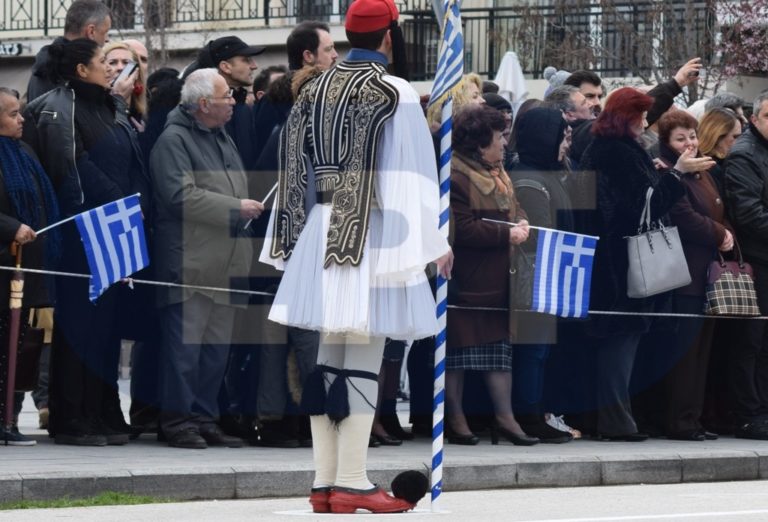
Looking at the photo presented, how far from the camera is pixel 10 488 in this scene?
9492mm

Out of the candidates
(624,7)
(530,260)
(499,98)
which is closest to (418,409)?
(530,260)

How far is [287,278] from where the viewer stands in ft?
30.3

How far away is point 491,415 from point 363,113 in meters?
4.50

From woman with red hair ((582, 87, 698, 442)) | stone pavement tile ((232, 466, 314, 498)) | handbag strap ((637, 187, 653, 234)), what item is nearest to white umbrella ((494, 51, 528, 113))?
woman with red hair ((582, 87, 698, 442))

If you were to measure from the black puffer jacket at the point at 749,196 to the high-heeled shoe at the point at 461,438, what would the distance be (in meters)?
2.62

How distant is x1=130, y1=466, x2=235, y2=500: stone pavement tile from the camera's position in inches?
393

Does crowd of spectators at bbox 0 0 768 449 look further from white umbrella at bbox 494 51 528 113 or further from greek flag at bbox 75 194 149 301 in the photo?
white umbrella at bbox 494 51 528 113

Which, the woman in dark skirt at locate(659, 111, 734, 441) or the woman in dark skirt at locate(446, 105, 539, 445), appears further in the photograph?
the woman in dark skirt at locate(659, 111, 734, 441)

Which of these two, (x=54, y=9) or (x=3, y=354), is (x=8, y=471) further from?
(x=54, y=9)

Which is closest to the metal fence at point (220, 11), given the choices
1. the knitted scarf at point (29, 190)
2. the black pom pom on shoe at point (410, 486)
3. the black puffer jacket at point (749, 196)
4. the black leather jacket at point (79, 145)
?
the black puffer jacket at point (749, 196)

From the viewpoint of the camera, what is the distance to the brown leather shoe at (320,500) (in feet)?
30.0

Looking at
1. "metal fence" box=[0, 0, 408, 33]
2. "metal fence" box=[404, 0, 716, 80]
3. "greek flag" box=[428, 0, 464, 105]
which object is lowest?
"greek flag" box=[428, 0, 464, 105]

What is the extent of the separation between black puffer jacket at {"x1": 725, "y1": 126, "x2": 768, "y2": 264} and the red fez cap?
205 inches

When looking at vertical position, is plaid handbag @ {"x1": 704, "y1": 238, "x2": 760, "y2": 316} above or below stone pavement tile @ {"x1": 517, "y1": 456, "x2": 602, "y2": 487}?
above
